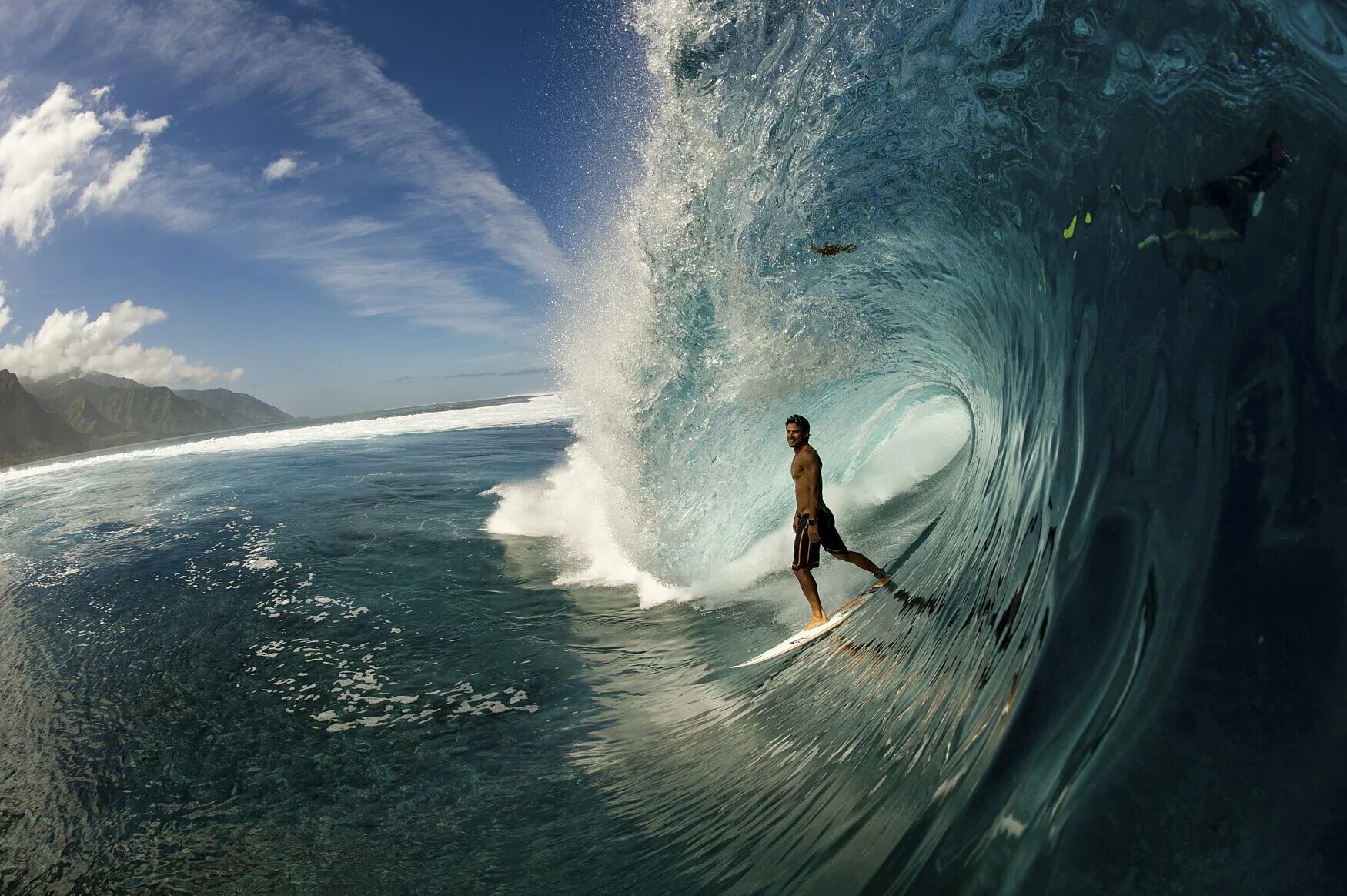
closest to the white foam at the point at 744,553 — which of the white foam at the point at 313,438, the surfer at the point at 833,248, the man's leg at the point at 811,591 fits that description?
the man's leg at the point at 811,591

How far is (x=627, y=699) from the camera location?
5.49 metres

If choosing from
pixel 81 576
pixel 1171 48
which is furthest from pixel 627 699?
pixel 81 576

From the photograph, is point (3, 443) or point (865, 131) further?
point (3, 443)

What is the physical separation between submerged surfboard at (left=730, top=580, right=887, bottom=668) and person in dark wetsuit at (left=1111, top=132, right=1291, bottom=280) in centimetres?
332

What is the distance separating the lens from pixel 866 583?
20.5 ft

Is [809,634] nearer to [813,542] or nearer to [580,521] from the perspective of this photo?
[813,542]

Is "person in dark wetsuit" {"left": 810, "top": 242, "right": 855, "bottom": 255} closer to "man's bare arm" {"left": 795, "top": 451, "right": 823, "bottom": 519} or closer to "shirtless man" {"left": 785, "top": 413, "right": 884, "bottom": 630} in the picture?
"shirtless man" {"left": 785, "top": 413, "right": 884, "bottom": 630}

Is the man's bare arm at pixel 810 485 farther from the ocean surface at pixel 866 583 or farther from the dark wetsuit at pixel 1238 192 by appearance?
the dark wetsuit at pixel 1238 192

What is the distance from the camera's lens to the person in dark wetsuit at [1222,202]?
2504mm

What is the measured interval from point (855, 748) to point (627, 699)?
105 inches

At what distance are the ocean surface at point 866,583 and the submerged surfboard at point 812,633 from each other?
29 centimetres

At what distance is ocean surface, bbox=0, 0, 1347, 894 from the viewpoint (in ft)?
6.97

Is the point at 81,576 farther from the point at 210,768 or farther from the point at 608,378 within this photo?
the point at 608,378

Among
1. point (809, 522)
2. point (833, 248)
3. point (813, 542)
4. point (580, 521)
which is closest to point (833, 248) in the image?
point (833, 248)
